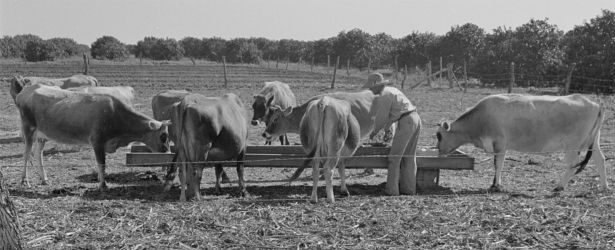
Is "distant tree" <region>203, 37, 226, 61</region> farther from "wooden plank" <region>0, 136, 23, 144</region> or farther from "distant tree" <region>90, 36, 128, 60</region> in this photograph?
"wooden plank" <region>0, 136, 23, 144</region>

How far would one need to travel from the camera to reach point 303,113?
10492mm

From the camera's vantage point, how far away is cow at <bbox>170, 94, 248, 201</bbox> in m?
9.16

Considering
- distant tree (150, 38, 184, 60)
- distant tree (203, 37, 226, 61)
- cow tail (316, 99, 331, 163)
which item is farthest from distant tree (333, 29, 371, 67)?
cow tail (316, 99, 331, 163)

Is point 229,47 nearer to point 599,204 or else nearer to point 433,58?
point 433,58

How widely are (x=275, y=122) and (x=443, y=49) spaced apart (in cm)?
5137

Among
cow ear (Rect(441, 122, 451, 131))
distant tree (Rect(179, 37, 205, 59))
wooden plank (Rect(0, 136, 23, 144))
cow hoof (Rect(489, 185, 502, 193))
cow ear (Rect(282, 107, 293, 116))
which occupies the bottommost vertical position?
wooden plank (Rect(0, 136, 23, 144))

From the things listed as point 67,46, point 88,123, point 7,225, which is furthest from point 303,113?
point 67,46

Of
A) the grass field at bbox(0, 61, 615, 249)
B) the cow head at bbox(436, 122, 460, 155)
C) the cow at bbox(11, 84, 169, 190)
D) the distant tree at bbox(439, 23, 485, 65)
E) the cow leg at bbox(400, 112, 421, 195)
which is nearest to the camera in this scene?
the grass field at bbox(0, 61, 615, 249)

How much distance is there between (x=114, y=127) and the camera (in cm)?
1064

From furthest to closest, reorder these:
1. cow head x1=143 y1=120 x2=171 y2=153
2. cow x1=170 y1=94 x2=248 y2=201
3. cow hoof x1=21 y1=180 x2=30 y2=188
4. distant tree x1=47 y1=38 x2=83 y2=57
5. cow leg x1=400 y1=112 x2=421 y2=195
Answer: distant tree x1=47 y1=38 x2=83 y2=57 → cow head x1=143 y1=120 x2=171 y2=153 → cow hoof x1=21 y1=180 x2=30 y2=188 → cow leg x1=400 y1=112 x2=421 y2=195 → cow x1=170 y1=94 x2=248 y2=201

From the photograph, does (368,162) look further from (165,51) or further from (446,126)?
(165,51)

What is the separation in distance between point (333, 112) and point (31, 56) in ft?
209

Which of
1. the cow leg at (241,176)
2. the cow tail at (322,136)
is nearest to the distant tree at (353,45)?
the cow leg at (241,176)

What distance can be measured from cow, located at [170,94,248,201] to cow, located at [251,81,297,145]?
10.1 ft
